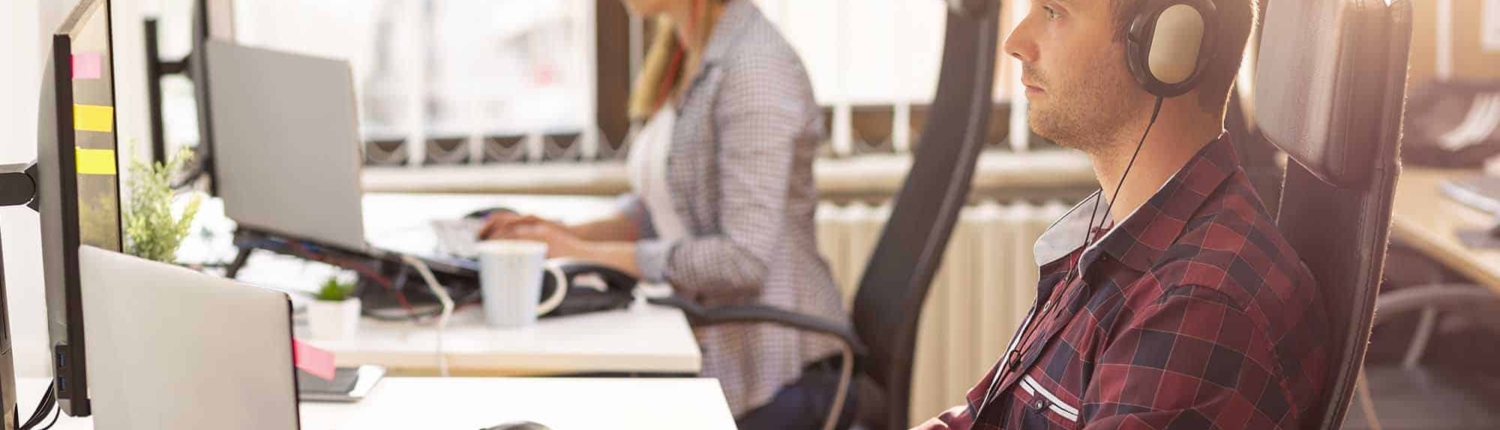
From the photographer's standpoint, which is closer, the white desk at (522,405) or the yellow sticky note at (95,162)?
the yellow sticky note at (95,162)

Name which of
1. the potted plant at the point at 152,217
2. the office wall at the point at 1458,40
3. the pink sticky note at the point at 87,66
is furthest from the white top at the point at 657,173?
the office wall at the point at 1458,40

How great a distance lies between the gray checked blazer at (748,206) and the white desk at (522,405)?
0.59 metres

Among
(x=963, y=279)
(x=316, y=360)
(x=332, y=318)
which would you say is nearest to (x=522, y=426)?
(x=316, y=360)

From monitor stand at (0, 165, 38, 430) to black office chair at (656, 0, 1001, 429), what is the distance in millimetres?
884

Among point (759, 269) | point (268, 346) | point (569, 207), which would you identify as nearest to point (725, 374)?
point (759, 269)

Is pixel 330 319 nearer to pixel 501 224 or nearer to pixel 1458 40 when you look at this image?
pixel 501 224

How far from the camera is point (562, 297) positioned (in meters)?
1.71

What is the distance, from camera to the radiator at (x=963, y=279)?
290 cm

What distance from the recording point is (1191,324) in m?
0.79

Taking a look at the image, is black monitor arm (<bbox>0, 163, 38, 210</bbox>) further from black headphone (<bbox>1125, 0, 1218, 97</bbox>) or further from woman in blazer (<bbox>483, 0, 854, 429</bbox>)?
woman in blazer (<bbox>483, 0, 854, 429</bbox>)

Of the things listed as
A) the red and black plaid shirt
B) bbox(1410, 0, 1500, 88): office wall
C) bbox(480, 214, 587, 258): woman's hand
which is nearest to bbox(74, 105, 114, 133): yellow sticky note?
the red and black plaid shirt

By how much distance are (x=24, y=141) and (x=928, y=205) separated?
3.32 feet

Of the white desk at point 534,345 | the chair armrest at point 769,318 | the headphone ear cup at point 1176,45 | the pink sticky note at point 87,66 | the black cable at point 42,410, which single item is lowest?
the chair armrest at point 769,318

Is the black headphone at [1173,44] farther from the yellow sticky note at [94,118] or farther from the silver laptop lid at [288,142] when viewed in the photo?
the silver laptop lid at [288,142]
